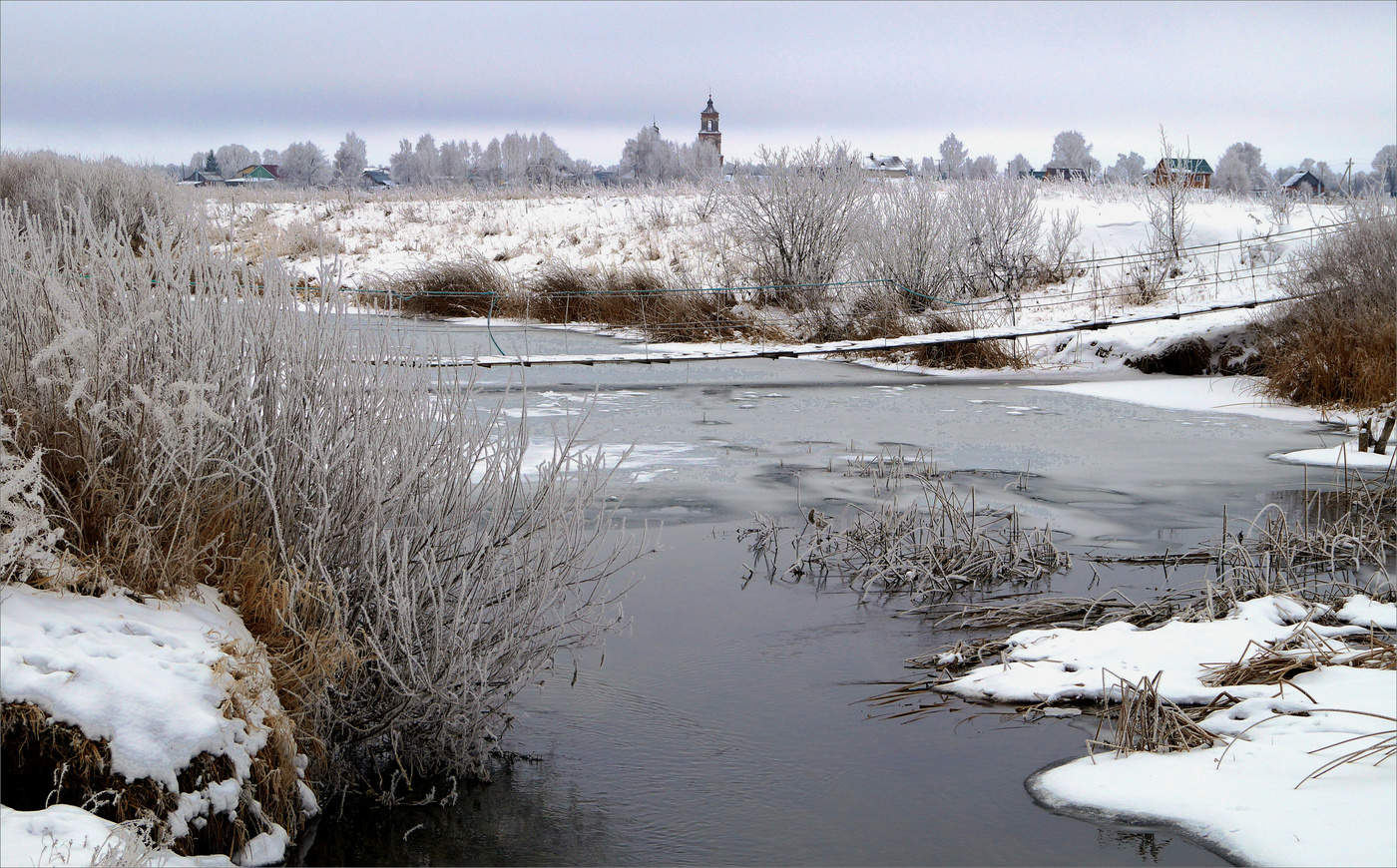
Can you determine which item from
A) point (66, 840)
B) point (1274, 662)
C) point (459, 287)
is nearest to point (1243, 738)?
point (1274, 662)

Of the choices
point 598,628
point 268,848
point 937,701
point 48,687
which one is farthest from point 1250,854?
point 48,687

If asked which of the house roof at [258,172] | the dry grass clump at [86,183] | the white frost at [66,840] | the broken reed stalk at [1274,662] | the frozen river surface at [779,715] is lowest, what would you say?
the frozen river surface at [779,715]

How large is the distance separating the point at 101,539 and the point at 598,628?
1.77 meters

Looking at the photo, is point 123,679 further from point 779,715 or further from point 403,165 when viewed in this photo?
point 403,165

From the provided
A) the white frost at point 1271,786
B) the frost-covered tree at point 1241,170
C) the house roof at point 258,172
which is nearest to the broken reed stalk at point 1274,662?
the white frost at point 1271,786

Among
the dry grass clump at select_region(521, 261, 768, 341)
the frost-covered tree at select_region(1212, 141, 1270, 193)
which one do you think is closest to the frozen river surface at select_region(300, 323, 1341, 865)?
the dry grass clump at select_region(521, 261, 768, 341)

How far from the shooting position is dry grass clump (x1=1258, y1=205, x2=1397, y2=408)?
1298 centimetres

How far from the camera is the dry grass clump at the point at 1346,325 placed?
1298cm

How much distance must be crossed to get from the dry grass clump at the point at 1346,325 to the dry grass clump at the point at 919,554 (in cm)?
703

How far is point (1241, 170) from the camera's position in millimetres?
87625

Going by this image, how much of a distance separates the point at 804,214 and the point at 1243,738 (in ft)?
59.1

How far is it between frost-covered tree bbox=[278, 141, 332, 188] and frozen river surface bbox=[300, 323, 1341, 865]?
107 meters

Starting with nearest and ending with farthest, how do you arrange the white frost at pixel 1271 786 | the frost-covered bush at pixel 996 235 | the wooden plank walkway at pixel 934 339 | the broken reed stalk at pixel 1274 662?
the white frost at pixel 1271 786 < the broken reed stalk at pixel 1274 662 < the wooden plank walkway at pixel 934 339 < the frost-covered bush at pixel 996 235

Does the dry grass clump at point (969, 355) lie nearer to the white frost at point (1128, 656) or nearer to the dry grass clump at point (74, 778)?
the white frost at point (1128, 656)
